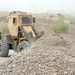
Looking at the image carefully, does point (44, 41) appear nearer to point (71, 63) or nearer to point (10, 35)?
point (10, 35)

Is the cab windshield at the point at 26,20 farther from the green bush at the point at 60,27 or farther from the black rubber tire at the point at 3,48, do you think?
the green bush at the point at 60,27

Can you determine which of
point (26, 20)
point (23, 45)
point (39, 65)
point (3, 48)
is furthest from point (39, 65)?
point (26, 20)

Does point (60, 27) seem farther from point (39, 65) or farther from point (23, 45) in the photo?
point (39, 65)

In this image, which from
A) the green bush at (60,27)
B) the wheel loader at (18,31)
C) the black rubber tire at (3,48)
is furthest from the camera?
the green bush at (60,27)

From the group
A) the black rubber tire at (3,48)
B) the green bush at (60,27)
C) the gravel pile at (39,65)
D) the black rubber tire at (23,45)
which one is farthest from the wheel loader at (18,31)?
the green bush at (60,27)

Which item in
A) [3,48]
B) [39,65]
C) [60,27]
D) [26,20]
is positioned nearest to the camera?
[39,65]

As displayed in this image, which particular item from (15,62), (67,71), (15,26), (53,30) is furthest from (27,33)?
(53,30)

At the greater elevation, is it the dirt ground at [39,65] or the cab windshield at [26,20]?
the dirt ground at [39,65]

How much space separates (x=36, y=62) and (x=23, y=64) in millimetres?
500

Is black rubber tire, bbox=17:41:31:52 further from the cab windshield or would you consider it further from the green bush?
the green bush

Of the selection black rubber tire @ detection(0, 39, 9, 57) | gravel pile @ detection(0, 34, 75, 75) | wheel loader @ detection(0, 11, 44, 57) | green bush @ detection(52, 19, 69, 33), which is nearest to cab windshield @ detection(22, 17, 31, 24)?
wheel loader @ detection(0, 11, 44, 57)

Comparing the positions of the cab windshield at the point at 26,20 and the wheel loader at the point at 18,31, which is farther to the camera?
the cab windshield at the point at 26,20

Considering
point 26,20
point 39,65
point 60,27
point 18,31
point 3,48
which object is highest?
point 39,65

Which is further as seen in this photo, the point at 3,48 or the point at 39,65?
the point at 3,48
